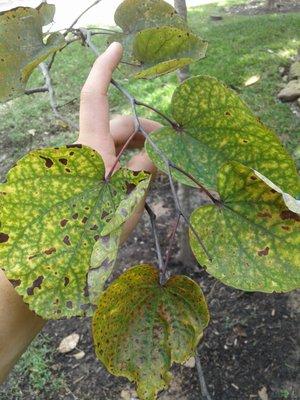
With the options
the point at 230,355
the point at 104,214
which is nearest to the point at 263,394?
the point at 230,355

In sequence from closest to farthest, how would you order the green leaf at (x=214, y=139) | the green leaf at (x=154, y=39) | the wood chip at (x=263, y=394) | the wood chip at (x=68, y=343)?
the green leaf at (x=214, y=139)
the green leaf at (x=154, y=39)
the wood chip at (x=263, y=394)
the wood chip at (x=68, y=343)

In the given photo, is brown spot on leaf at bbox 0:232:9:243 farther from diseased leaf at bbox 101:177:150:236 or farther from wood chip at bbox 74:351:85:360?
wood chip at bbox 74:351:85:360

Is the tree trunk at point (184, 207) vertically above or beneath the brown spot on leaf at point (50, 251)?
beneath

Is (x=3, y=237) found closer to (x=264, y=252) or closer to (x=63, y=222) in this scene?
(x=63, y=222)

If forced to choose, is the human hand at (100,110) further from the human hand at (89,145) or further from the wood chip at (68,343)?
the wood chip at (68,343)

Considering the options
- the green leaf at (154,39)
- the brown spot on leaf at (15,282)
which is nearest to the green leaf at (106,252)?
the brown spot on leaf at (15,282)
